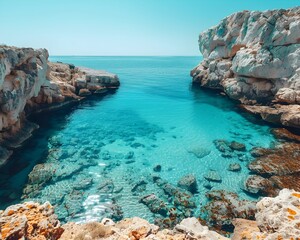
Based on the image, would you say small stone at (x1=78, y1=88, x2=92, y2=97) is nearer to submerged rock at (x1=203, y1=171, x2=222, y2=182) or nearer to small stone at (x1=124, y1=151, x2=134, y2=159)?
small stone at (x1=124, y1=151, x2=134, y2=159)

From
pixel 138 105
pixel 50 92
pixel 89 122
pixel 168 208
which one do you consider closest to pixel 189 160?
pixel 168 208

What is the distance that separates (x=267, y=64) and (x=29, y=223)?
133 ft

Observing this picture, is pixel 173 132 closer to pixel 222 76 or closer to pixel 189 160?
pixel 189 160

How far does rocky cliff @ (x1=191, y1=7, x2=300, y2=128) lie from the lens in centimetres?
3299

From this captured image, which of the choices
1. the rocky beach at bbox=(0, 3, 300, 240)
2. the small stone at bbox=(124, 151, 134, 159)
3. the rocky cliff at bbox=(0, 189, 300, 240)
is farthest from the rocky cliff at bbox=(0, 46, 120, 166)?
the rocky cliff at bbox=(0, 189, 300, 240)

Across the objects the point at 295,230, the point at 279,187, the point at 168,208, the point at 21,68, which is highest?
the point at 21,68

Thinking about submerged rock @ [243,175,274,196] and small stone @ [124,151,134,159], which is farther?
small stone @ [124,151,134,159]

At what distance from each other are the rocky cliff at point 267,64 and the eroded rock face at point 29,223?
3118 centimetres

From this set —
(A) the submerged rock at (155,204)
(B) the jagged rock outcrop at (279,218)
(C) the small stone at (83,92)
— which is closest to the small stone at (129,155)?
(A) the submerged rock at (155,204)

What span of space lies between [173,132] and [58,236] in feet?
76.0

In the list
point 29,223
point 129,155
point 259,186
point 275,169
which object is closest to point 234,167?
point 259,186

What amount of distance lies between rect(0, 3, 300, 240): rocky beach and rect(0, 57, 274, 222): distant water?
0.13m

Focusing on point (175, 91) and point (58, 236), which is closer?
point (58, 236)

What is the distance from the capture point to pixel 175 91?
5828 cm
